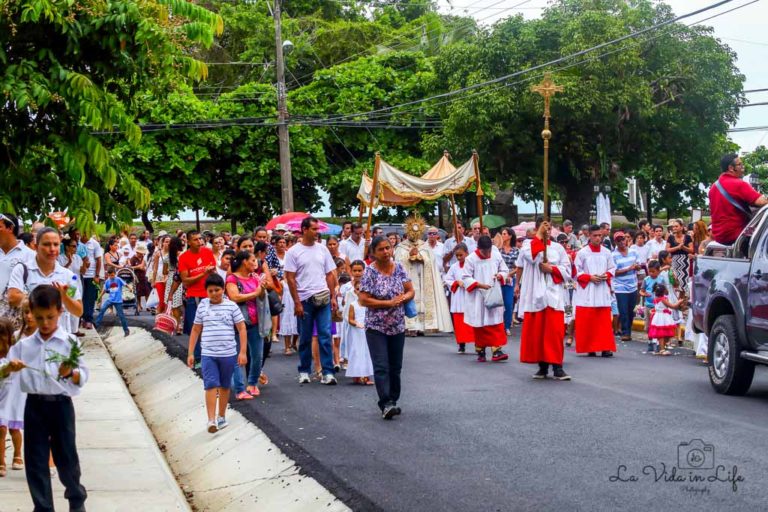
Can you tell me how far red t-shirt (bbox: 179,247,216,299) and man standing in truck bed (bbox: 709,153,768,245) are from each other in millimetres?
7389

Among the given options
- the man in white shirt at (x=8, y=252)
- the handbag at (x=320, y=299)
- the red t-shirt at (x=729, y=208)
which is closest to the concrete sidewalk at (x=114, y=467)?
the man in white shirt at (x=8, y=252)

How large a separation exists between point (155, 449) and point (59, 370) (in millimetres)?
3478

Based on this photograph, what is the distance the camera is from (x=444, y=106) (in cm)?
4172

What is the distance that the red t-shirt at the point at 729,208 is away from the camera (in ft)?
43.9

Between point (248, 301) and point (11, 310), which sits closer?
point (11, 310)

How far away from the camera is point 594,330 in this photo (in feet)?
58.1

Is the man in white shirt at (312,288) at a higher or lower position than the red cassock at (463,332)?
higher

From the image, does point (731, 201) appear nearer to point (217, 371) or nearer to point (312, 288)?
point (312, 288)

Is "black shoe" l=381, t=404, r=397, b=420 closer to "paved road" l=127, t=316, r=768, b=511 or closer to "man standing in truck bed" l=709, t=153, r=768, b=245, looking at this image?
"paved road" l=127, t=316, r=768, b=511

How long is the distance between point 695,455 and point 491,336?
796 centimetres

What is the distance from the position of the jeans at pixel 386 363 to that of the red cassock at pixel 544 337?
3.29m

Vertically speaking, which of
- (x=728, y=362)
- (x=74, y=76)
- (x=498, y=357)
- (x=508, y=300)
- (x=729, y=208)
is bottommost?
(x=498, y=357)

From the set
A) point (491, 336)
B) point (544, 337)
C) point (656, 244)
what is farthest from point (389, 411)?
point (656, 244)

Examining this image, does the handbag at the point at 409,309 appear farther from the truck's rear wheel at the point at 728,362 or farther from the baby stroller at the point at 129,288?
the baby stroller at the point at 129,288
